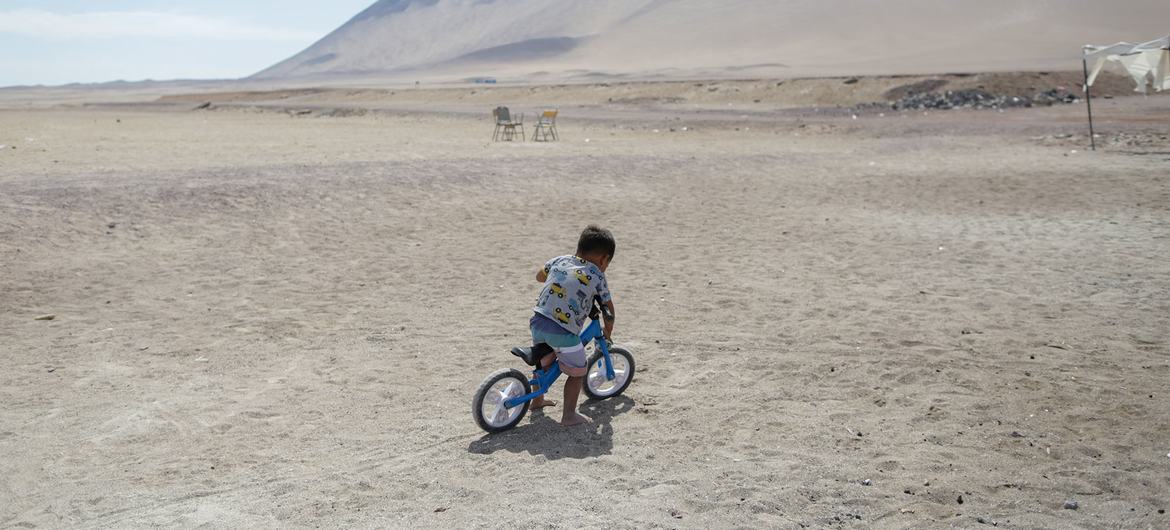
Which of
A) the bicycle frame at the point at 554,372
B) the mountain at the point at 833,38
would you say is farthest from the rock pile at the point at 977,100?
the mountain at the point at 833,38

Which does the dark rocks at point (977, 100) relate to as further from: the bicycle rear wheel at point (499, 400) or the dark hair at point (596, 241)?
the bicycle rear wheel at point (499, 400)

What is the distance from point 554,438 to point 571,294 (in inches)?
31.2

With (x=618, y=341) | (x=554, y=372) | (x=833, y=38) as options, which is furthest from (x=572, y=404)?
(x=833, y=38)

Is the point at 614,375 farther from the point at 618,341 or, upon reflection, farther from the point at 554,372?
the point at 618,341

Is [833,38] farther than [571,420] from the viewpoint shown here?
Yes

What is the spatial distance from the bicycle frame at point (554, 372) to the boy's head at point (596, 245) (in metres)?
0.39

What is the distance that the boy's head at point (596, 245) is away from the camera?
16.8ft

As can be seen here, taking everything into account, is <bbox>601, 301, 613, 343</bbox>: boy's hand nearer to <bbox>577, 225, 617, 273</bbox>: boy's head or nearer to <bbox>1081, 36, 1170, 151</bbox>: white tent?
<bbox>577, 225, 617, 273</bbox>: boy's head

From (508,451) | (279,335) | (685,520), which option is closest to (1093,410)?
(685,520)

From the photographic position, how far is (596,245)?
16.9 ft

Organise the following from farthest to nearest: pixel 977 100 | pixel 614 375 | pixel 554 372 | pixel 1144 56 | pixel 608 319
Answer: pixel 977 100 < pixel 1144 56 < pixel 614 375 < pixel 554 372 < pixel 608 319

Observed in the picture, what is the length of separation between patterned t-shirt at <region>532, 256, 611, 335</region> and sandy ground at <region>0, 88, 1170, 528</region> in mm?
662

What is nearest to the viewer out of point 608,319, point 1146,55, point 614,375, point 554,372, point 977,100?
point 608,319

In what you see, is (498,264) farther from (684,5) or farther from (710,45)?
(684,5)
